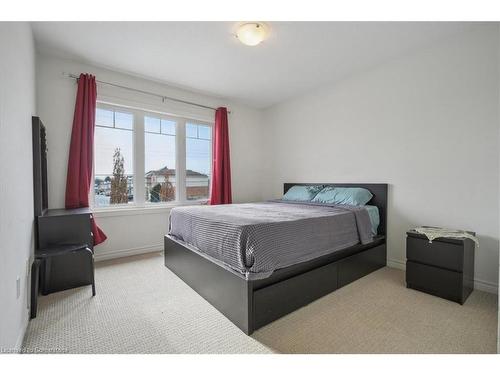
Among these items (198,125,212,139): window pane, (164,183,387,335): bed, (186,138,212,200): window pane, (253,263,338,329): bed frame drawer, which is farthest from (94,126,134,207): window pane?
(253,263,338,329): bed frame drawer

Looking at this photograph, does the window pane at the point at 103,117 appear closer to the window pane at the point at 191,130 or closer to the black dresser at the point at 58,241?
the black dresser at the point at 58,241

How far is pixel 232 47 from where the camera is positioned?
2516mm

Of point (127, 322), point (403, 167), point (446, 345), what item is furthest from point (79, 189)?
point (403, 167)

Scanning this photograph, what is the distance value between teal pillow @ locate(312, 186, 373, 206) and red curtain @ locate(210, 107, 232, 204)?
4.91 feet

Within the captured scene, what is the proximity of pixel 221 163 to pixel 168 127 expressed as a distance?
98cm

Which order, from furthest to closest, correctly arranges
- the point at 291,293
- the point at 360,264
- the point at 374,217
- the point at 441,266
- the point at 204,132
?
the point at 204,132, the point at 374,217, the point at 360,264, the point at 441,266, the point at 291,293

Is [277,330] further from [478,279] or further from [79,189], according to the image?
[79,189]

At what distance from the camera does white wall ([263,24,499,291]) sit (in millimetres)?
2176

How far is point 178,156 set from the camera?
3.77 meters

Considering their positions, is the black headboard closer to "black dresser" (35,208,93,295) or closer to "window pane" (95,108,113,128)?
"black dresser" (35,208,93,295)

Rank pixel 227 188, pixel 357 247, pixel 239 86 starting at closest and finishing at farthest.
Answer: pixel 357 247 < pixel 239 86 < pixel 227 188

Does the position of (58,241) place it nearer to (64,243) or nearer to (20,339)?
(64,243)

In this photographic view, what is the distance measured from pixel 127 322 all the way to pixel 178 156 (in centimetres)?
255

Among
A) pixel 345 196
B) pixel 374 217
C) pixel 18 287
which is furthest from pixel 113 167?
pixel 374 217
